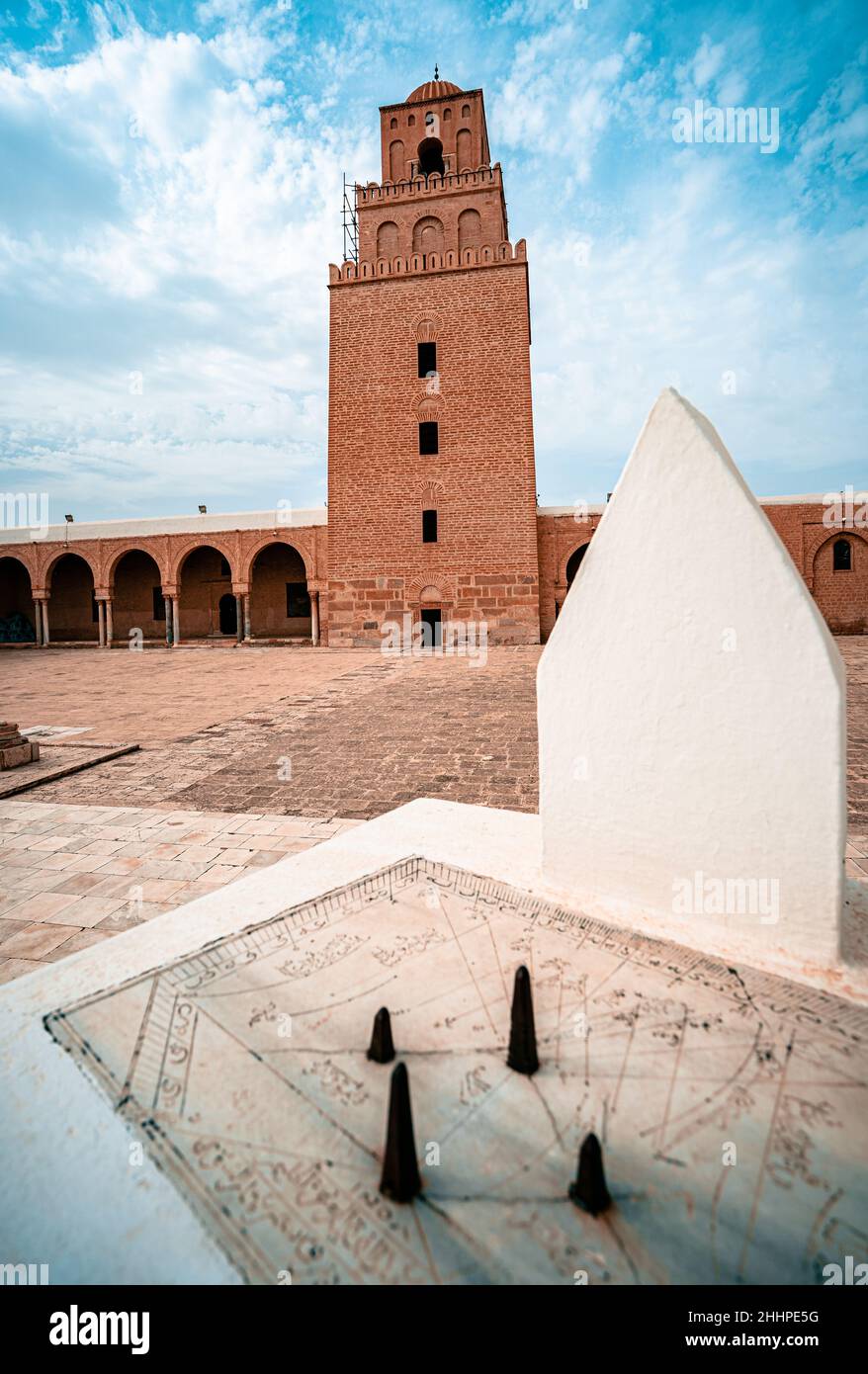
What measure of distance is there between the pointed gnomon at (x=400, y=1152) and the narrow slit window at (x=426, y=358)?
825 inches

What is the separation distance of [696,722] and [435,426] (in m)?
19.1

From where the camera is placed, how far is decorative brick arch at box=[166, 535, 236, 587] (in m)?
21.8

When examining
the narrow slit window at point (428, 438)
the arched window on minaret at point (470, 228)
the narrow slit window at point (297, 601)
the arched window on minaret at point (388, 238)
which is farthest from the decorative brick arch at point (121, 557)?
the arched window on minaret at point (470, 228)

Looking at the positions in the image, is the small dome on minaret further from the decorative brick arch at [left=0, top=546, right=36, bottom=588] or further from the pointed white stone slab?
the pointed white stone slab

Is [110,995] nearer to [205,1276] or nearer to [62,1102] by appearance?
[62,1102]

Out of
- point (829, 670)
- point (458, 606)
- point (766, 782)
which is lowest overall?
point (766, 782)

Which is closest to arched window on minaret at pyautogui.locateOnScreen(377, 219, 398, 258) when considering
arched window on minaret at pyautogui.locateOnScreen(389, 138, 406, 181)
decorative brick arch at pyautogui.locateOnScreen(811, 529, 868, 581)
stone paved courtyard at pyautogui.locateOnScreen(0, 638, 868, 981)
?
arched window on minaret at pyautogui.locateOnScreen(389, 138, 406, 181)

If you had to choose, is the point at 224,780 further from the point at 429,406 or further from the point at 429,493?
the point at 429,406

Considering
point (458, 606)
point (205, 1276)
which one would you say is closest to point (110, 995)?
point (205, 1276)

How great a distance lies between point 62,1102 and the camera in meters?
1.52

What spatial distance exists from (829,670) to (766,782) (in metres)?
0.39

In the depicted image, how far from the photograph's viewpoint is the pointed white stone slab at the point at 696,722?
1.96 m

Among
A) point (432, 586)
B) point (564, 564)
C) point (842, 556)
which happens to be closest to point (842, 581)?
point (842, 556)

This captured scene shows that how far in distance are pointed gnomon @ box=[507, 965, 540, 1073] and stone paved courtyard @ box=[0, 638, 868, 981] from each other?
2.31 m
